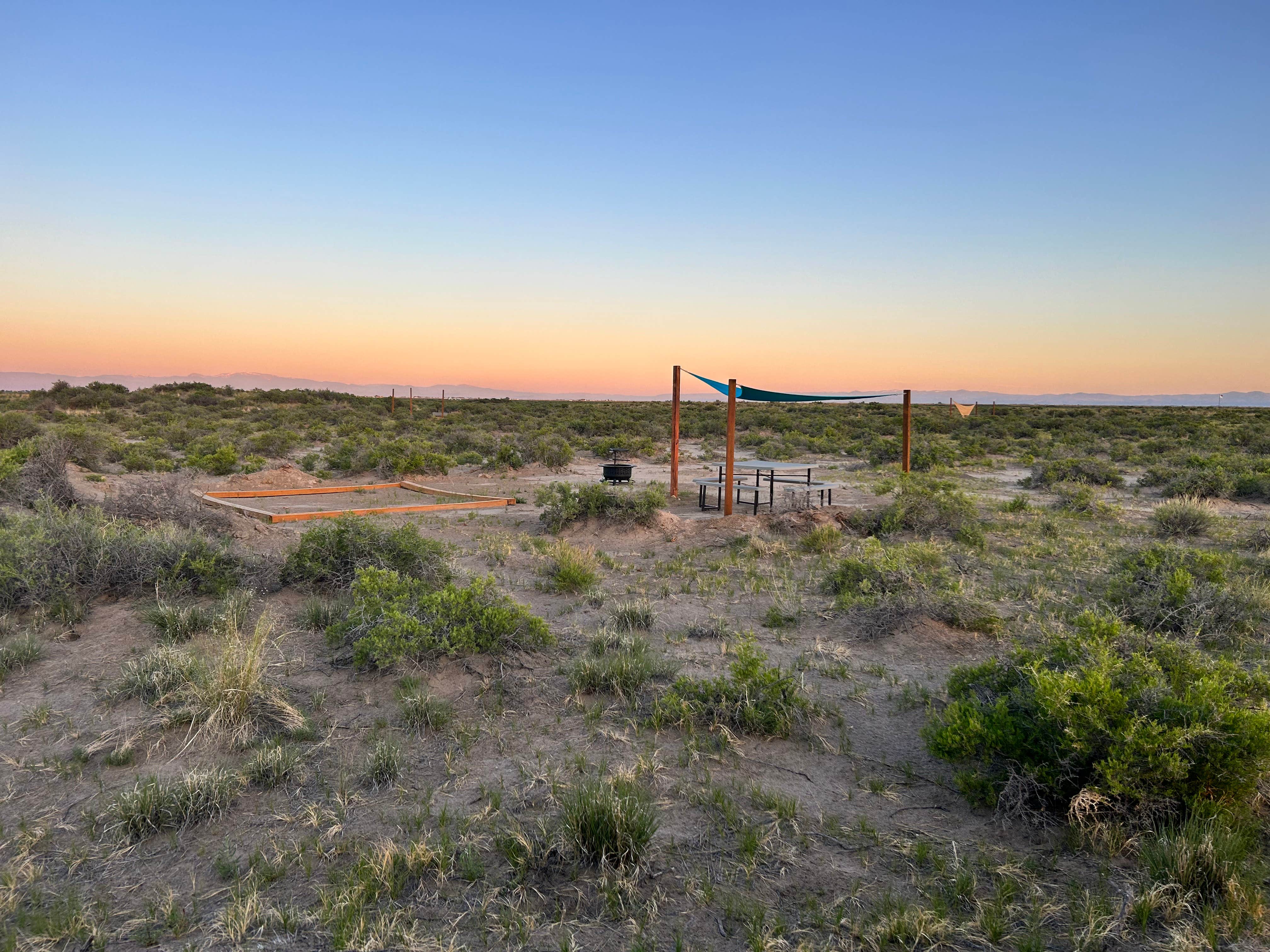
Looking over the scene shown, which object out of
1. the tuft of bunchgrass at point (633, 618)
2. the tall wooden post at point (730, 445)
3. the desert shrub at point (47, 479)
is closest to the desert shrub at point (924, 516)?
the tall wooden post at point (730, 445)

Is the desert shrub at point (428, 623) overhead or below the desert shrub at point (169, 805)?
overhead

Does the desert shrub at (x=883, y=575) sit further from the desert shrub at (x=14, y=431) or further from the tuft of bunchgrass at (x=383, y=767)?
the desert shrub at (x=14, y=431)

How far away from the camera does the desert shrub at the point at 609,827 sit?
3070mm

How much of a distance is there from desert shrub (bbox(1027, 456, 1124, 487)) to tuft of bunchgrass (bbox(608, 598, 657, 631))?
45.0 ft

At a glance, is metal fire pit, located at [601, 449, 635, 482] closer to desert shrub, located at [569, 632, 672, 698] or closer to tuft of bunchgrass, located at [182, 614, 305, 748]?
desert shrub, located at [569, 632, 672, 698]

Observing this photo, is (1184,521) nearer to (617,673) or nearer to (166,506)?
(617,673)

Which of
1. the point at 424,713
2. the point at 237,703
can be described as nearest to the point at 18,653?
the point at 237,703

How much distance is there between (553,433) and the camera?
2581 cm

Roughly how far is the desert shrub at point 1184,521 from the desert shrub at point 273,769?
11.9m

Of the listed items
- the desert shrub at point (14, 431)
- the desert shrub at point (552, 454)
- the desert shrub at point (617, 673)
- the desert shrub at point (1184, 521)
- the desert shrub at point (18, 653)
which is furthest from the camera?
the desert shrub at point (552, 454)

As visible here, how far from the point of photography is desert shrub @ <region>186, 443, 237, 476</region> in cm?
1650

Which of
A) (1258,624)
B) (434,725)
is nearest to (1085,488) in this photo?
(1258,624)

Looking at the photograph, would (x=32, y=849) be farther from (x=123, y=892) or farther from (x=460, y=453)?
(x=460, y=453)

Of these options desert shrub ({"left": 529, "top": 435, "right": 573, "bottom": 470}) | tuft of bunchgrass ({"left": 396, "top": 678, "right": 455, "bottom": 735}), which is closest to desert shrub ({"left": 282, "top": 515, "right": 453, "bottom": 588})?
tuft of bunchgrass ({"left": 396, "top": 678, "right": 455, "bottom": 735})
